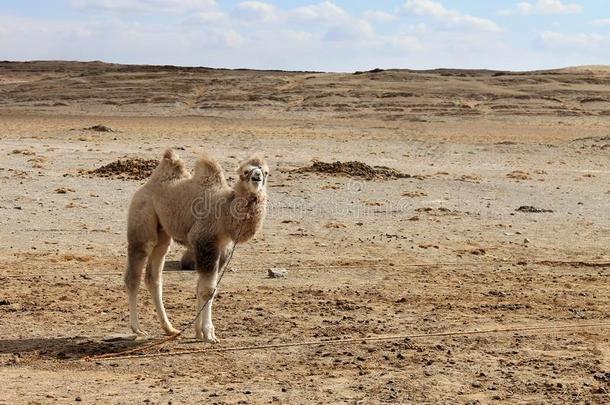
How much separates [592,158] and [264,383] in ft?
71.3

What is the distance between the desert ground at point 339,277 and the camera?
7730 millimetres

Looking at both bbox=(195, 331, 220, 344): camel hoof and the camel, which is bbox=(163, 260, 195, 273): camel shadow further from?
bbox=(195, 331, 220, 344): camel hoof

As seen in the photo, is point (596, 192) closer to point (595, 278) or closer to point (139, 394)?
point (595, 278)

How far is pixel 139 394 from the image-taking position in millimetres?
7250

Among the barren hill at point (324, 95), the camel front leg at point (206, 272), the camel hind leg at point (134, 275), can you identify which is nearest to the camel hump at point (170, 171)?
the camel hind leg at point (134, 275)

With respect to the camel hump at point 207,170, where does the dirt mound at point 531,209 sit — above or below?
below

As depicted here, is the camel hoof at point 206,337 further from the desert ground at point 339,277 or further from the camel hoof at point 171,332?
the camel hoof at point 171,332

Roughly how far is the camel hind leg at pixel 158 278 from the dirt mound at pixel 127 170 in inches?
436

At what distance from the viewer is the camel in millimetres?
8484

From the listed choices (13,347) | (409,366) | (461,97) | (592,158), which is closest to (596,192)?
(592,158)

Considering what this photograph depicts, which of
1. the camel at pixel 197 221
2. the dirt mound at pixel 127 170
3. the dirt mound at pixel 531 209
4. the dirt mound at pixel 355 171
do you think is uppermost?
the camel at pixel 197 221

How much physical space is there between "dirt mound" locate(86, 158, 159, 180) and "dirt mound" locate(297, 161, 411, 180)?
3.49 m

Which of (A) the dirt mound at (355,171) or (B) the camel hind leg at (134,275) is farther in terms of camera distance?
(A) the dirt mound at (355,171)

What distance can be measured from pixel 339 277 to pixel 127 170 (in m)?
9.99
